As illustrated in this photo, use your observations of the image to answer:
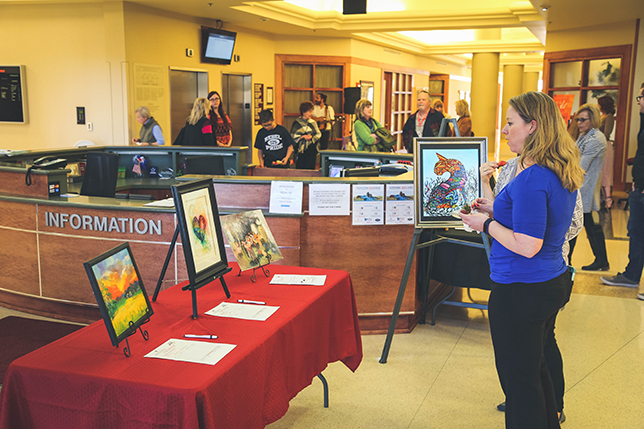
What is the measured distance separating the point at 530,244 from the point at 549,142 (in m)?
0.40

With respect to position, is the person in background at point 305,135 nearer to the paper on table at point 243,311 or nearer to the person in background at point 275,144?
the person in background at point 275,144

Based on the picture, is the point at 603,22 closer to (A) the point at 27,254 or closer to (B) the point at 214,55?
(B) the point at 214,55

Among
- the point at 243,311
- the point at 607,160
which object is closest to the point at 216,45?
the point at 607,160

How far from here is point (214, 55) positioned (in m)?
10.2

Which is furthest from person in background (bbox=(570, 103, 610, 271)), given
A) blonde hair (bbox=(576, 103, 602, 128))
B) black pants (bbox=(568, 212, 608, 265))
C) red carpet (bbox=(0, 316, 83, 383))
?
red carpet (bbox=(0, 316, 83, 383))

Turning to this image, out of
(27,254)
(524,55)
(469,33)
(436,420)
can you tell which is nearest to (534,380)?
(436,420)

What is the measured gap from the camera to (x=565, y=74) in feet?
39.2

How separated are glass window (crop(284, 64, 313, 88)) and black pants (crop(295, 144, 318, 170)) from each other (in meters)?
5.12

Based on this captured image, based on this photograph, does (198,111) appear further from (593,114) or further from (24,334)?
(593,114)

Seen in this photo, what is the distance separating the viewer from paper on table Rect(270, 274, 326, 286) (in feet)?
9.24

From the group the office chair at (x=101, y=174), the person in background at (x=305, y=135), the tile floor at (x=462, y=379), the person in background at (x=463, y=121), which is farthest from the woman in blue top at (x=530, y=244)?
the person in background at (x=463, y=121)

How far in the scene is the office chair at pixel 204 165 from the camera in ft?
19.8

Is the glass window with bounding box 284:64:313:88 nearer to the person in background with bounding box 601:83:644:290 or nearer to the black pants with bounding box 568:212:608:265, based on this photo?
the black pants with bounding box 568:212:608:265

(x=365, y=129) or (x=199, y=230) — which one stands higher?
(x=365, y=129)
